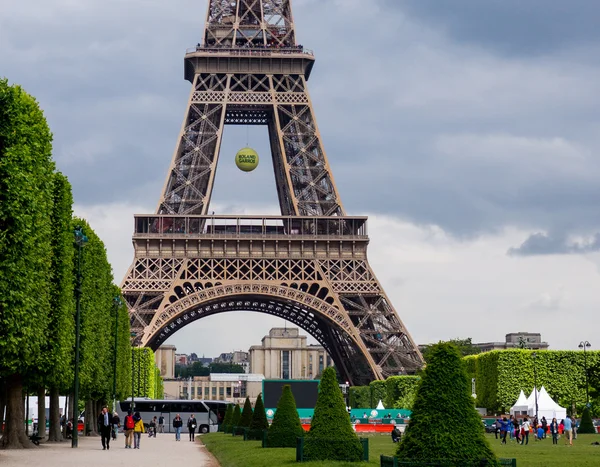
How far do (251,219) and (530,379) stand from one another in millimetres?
26000

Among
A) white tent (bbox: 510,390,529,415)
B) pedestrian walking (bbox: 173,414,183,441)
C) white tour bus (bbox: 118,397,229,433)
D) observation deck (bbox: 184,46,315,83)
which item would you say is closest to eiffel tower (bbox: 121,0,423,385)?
observation deck (bbox: 184,46,315,83)

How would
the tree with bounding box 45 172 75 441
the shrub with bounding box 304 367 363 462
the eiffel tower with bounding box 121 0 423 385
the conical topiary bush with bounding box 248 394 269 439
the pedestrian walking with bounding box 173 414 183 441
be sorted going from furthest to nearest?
1. the eiffel tower with bounding box 121 0 423 385
2. the pedestrian walking with bounding box 173 414 183 441
3. the conical topiary bush with bounding box 248 394 269 439
4. the tree with bounding box 45 172 75 441
5. the shrub with bounding box 304 367 363 462

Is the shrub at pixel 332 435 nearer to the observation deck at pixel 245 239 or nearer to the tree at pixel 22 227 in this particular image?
the tree at pixel 22 227

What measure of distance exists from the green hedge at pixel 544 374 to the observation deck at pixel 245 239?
14.9m

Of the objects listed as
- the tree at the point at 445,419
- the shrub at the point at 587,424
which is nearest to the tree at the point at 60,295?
the tree at the point at 445,419

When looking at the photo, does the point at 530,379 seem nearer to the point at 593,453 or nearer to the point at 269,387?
the point at 269,387

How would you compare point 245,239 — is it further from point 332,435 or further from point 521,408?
point 332,435

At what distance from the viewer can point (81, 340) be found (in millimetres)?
49188

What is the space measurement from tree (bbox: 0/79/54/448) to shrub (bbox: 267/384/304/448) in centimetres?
939

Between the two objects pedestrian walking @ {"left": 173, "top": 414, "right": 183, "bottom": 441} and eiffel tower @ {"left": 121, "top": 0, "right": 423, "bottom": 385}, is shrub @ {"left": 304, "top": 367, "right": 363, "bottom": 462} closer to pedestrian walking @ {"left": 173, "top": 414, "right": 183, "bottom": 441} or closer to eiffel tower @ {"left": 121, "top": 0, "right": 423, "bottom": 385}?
pedestrian walking @ {"left": 173, "top": 414, "right": 183, "bottom": 441}

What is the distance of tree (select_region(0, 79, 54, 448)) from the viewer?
33562mm

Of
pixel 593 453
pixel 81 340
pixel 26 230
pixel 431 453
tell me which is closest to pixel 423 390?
pixel 431 453

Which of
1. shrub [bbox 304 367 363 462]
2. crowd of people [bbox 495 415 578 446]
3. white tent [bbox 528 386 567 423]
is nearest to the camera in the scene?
shrub [bbox 304 367 363 462]

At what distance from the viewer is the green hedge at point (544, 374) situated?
282 ft
